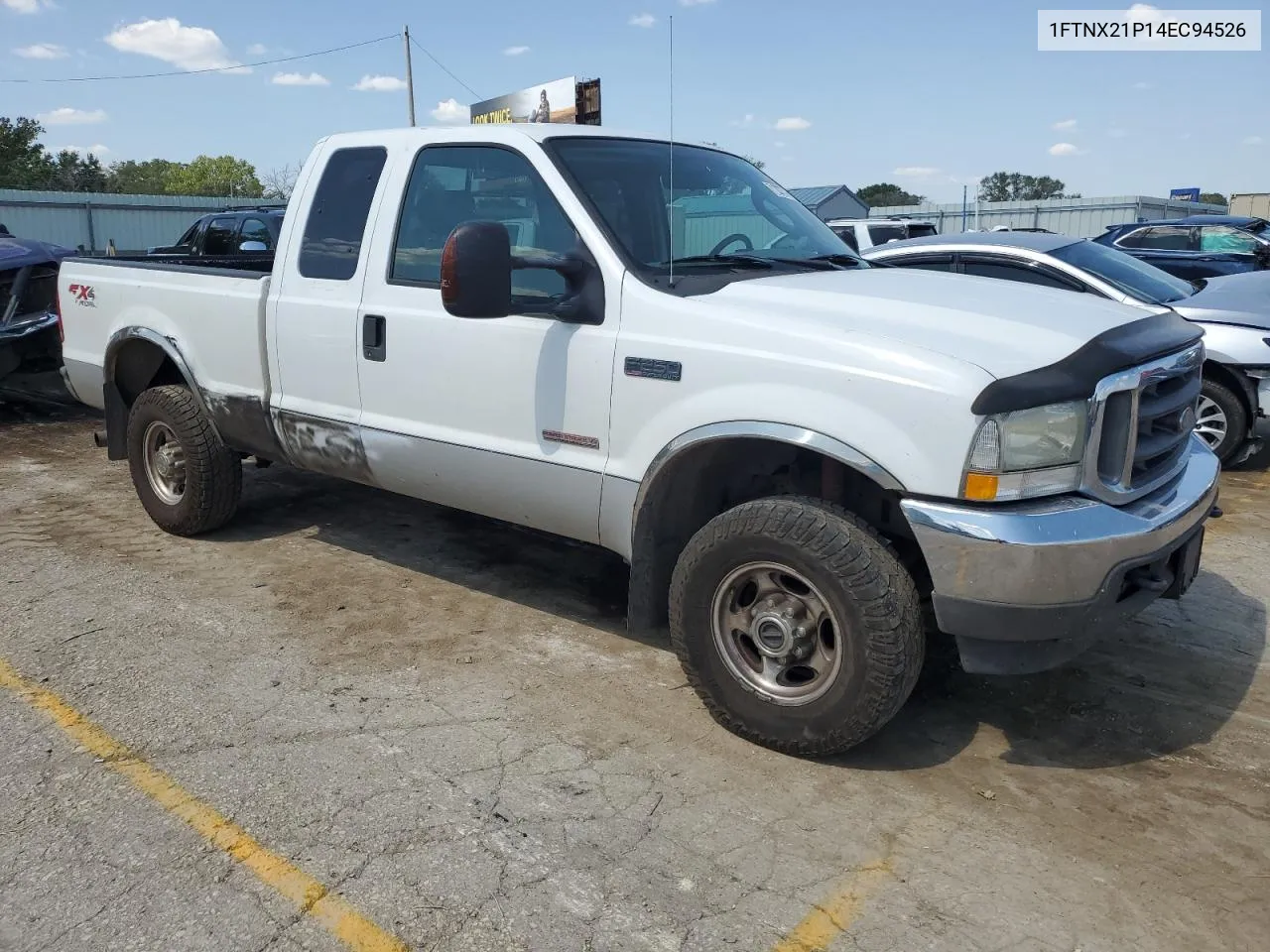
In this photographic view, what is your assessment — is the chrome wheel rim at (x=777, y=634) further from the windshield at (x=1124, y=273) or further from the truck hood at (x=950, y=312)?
the windshield at (x=1124, y=273)

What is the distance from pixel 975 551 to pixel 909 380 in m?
0.51

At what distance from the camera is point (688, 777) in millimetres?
3287

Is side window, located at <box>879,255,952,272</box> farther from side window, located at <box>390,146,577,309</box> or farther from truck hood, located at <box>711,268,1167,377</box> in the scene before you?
side window, located at <box>390,146,577,309</box>

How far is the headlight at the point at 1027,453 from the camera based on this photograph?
2.88 meters

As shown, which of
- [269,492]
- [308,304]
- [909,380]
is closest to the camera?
[909,380]

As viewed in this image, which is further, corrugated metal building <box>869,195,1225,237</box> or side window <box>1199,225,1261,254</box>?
corrugated metal building <box>869,195,1225,237</box>

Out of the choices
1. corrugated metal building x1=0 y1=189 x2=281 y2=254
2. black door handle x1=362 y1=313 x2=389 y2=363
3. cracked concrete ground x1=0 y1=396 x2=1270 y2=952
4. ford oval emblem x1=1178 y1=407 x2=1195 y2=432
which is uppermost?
corrugated metal building x1=0 y1=189 x2=281 y2=254

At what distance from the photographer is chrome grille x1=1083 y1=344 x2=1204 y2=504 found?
302cm

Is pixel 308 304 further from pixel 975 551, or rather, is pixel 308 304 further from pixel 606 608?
pixel 975 551

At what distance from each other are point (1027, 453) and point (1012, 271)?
5.00 metres

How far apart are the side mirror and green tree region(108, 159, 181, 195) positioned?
73786 mm

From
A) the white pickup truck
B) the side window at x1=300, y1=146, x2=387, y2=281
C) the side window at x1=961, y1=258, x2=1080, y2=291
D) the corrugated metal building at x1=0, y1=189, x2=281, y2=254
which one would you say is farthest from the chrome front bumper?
the corrugated metal building at x1=0, y1=189, x2=281, y2=254

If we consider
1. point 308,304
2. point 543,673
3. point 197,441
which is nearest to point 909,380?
point 543,673

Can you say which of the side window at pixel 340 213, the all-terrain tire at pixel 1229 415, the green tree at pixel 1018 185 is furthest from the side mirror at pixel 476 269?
the green tree at pixel 1018 185
